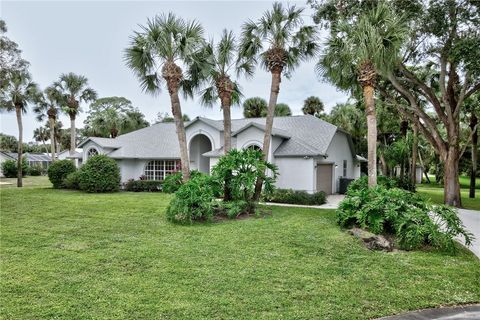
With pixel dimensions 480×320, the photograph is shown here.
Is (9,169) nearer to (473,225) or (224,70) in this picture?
(224,70)

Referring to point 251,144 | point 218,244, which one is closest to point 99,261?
point 218,244

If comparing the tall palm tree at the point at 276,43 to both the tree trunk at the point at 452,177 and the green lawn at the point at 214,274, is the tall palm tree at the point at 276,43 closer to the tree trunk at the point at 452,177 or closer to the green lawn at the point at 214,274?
→ the green lawn at the point at 214,274

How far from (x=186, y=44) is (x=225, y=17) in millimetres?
5559

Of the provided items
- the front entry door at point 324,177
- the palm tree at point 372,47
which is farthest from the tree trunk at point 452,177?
the palm tree at point 372,47

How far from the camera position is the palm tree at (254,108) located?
35.6 metres

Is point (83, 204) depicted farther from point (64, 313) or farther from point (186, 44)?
point (64, 313)

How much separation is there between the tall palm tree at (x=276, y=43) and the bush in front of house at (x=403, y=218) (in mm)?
4769

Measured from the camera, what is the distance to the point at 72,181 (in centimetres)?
2430


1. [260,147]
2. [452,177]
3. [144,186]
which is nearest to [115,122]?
[144,186]

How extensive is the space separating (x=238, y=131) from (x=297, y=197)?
633 cm

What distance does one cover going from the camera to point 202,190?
1204 centimetres

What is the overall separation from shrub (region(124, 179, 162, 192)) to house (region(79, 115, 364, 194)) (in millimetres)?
1700

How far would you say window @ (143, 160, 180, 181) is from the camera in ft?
84.4

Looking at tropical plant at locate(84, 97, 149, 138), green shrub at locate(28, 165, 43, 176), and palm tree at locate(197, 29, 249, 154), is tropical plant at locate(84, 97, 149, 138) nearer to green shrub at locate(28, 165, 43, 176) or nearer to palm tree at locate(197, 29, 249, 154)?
green shrub at locate(28, 165, 43, 176)
